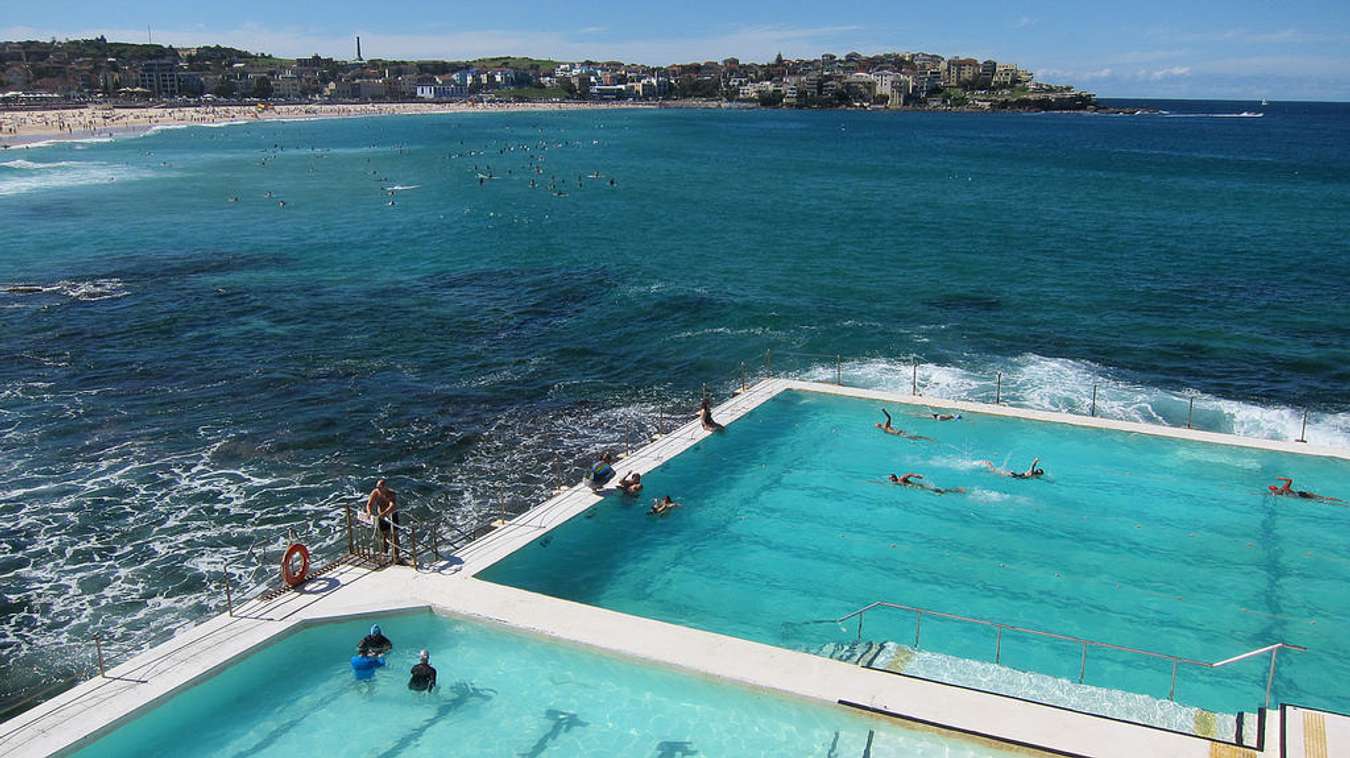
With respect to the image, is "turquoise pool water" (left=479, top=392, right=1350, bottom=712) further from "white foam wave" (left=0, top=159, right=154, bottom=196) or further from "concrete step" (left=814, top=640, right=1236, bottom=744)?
"white foam wave" (left=0, top=159, right=154, bottom=196)

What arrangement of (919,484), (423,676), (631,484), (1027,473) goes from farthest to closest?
(1027,473), (919,484), (631,484), (423,676)

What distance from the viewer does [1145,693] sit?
13.7m

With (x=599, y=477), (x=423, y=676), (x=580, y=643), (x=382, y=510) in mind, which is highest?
(x=382, y=510)

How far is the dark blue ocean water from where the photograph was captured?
72.7 feet

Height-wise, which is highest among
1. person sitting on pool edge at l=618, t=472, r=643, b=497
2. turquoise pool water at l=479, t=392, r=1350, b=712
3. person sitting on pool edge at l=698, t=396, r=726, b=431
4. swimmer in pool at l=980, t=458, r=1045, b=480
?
person sitting on pool edge at l=698, t=396, r=726, b=431

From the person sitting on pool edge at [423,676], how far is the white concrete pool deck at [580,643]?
1405mm

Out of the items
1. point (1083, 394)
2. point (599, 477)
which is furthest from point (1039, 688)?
point (1083, 394)

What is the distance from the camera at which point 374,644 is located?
13.7m

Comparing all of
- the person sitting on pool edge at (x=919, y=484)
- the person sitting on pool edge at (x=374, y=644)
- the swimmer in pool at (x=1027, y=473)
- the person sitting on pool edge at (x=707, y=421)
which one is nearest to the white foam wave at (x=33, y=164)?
the person sitting on pool edge at (x=707, y=421)

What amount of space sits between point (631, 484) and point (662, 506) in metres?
0.80

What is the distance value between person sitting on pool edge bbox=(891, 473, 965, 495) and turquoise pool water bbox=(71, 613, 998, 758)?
943 centimetres

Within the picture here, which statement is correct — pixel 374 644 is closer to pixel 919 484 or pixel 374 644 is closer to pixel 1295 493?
pixel 919 484

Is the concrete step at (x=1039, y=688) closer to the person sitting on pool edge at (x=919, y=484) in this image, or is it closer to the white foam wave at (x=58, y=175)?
the person sitting on pool edge at (x=919, y=484)

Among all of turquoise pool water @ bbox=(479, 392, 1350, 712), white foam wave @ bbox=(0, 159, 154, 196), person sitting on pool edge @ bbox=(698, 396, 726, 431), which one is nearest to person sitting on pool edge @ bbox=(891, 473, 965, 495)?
turquoise pool water @ bbox=(479, 392, 1350, 712)
